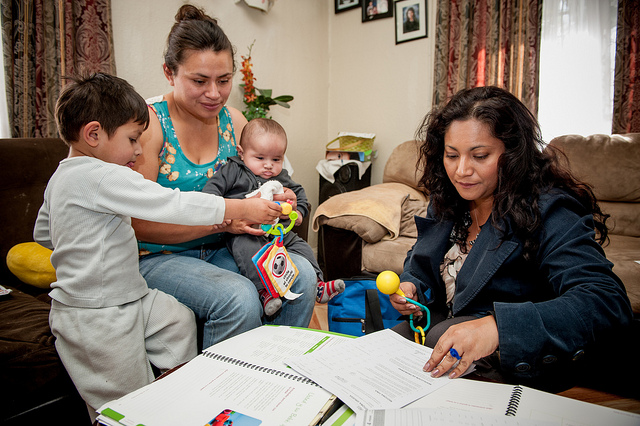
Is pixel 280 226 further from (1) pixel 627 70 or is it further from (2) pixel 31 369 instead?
(1) pixel 627 70

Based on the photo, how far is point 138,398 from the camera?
0.70 meters

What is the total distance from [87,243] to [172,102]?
71 cm

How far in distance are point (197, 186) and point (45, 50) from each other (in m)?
1.34

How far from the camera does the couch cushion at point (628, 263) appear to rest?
1717 mm

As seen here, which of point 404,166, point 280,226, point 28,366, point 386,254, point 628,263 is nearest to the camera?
point 28,366

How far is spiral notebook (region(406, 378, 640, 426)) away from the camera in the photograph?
0.60 m

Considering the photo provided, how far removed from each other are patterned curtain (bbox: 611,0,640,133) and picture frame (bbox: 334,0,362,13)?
219cm

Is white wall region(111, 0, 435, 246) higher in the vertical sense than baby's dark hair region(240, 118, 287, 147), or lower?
higher

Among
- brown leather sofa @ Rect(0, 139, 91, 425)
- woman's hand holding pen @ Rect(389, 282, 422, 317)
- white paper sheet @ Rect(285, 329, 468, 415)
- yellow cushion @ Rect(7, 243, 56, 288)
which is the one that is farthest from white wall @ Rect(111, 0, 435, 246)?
white paper sheet @ Rect(285, 329, 468, 415)

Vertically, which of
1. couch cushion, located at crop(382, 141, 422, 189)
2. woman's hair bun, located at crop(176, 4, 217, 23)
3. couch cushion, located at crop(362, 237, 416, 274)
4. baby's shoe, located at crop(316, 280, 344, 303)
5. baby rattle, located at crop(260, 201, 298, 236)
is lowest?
couch cushion, located at crop(362, 237, 416, 274)

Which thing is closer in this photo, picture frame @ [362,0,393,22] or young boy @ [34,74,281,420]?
young boy @ [34,74,281,420]

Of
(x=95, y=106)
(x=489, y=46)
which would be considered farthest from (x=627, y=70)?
(x=95, y=106)

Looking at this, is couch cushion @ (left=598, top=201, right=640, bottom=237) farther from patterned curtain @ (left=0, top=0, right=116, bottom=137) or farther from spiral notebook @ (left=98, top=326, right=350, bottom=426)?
patterned curtain @ (left=0, top=0, right=116, bottom=137)

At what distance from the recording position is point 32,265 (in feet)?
4.78
